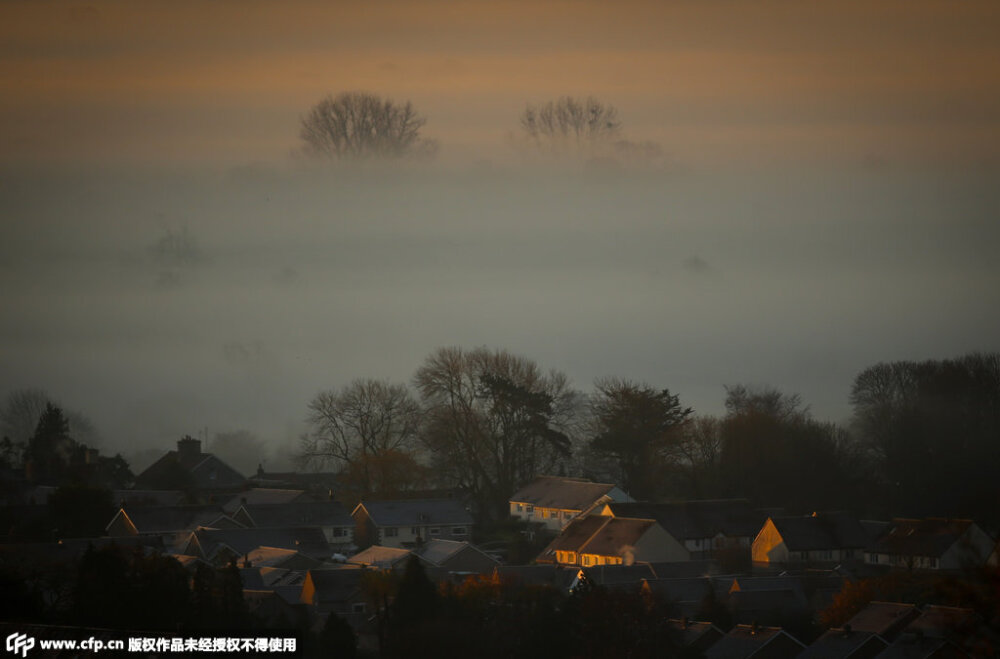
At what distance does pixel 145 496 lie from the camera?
7744 centimetres

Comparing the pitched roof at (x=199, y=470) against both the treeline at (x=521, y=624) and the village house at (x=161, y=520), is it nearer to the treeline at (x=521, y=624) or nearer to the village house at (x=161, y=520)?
the village house at (x=161, y=520)

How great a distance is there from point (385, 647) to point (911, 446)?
42.4 meters

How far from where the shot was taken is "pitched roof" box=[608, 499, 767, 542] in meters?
60.9

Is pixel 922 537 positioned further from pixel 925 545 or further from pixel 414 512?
pixel 414 512

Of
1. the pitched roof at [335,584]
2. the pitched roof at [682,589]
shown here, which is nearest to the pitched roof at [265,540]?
the pitched roof at [335,584]

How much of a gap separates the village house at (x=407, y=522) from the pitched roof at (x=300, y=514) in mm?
931

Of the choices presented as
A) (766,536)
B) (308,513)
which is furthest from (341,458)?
(766,536)

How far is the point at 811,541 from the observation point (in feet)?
193

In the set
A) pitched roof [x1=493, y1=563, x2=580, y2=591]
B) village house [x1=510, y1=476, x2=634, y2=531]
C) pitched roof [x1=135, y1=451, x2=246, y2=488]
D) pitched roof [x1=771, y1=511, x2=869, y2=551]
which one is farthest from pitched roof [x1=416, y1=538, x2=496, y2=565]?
pitched roof [x1=135, y1=451, x2=246, y2=488]

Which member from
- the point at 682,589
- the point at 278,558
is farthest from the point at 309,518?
the point at 682,589

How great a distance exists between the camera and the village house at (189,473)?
85.1 metres

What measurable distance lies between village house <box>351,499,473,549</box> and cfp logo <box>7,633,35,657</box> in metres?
43.4

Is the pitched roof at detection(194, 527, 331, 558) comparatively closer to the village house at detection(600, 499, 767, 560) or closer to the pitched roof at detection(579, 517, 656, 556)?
the pitched roof at detection(579, 517, 656, 556)

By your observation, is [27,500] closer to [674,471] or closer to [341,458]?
[341,458]
